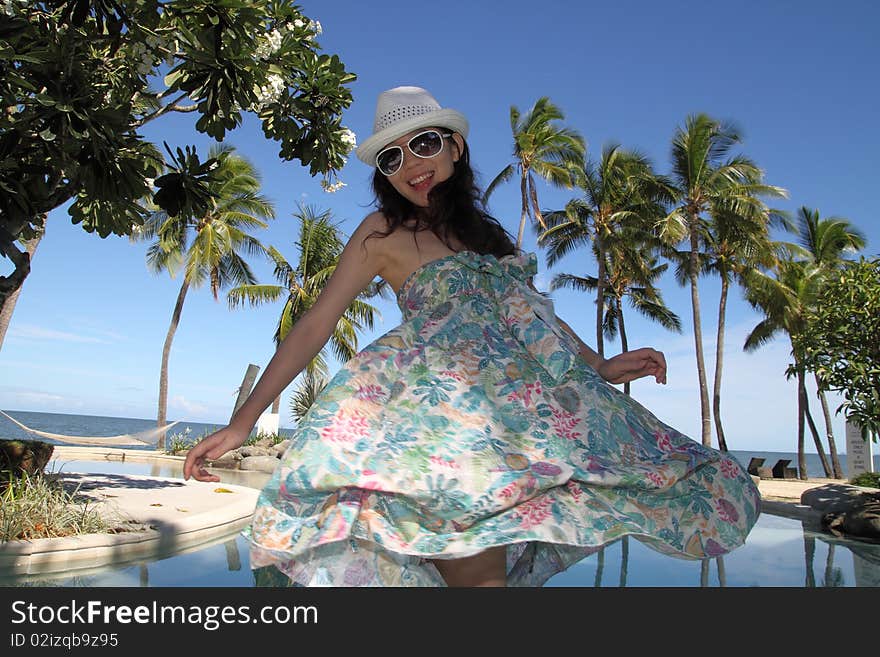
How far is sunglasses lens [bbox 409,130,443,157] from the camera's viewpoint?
1.86 m

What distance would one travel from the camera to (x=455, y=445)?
4.42ft

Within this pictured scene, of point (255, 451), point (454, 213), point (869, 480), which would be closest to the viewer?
point (454, 213)

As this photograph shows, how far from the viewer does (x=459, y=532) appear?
1274mm

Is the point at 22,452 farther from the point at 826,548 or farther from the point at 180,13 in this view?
the point at 826,548

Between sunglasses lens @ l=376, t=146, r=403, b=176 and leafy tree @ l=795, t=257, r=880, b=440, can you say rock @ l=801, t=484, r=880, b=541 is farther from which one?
sunglasses lens @ l=376, t=146, r=403, b=176

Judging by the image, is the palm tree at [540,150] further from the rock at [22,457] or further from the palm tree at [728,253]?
the rock at [22,457]

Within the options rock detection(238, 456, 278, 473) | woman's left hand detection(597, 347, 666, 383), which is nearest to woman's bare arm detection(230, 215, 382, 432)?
woman's left hand detection(597, 347, 666, 383)

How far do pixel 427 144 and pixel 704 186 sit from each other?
2052 cm

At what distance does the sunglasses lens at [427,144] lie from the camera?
73.2 inches

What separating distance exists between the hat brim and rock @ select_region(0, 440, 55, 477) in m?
4.10

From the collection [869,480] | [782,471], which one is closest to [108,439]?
[869,480]

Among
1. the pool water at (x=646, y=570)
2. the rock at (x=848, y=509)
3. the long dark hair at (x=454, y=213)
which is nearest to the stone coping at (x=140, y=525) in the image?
the pool water at (x=646, y=570)

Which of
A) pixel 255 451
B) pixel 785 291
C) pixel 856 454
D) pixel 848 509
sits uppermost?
pixel 785 291

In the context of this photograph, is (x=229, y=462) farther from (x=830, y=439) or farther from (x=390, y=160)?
A: (x=830, y=439)
